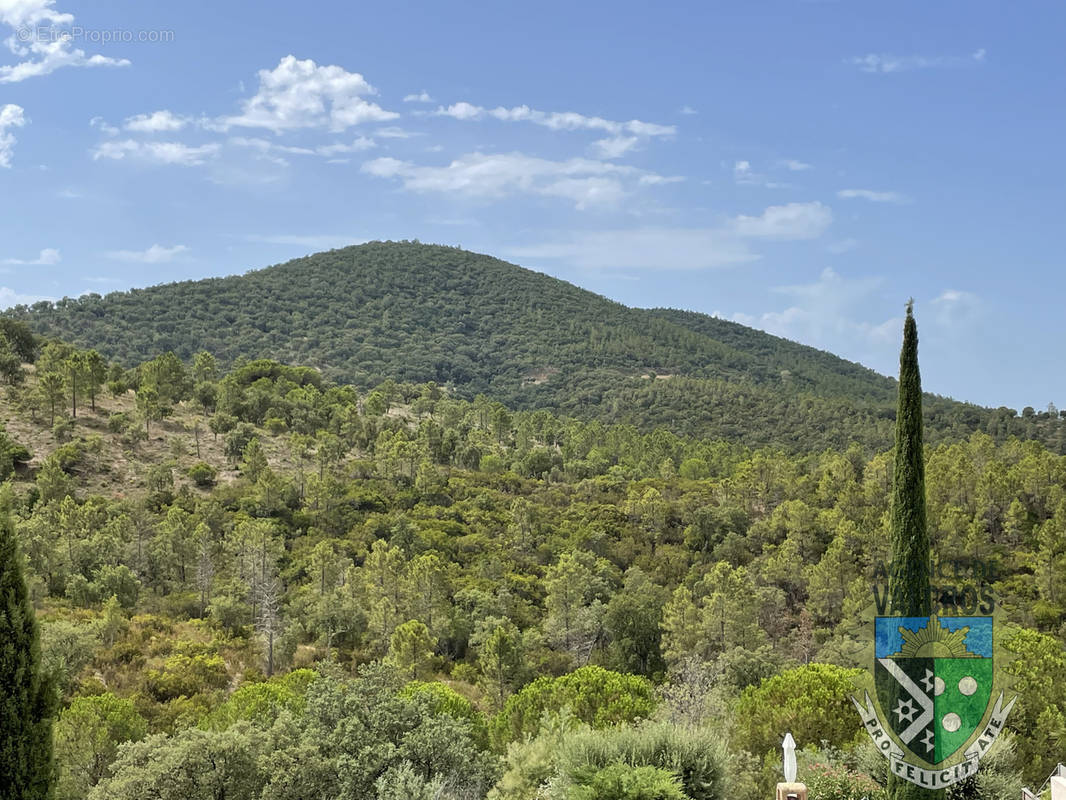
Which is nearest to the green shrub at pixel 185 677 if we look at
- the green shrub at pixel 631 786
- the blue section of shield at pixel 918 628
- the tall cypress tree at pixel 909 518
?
the green shrub at pixel 631 786

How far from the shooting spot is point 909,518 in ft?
43.2

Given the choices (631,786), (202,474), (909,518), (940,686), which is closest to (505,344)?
(202,474)

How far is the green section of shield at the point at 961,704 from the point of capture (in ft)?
39.3

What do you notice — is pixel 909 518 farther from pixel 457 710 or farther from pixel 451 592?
pixel 451 592

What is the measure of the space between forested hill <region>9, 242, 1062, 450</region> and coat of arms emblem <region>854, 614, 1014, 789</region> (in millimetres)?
70269

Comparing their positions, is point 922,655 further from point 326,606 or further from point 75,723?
point 326,606

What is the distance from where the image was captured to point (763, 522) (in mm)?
46250

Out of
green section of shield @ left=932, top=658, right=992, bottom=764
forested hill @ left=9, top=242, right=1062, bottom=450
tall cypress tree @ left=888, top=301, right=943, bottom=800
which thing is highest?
Answer: forested hill @ left=9, top=242, right=1062, bottom=450

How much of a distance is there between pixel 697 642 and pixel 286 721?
65.4ft

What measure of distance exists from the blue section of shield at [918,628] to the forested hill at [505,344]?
70.0 meters

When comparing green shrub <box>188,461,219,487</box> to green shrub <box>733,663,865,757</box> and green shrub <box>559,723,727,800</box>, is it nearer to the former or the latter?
green shrub <box>733,663,865,757</box>

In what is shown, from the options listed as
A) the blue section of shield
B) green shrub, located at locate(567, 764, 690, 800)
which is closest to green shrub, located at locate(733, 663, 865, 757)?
the blue section of shield

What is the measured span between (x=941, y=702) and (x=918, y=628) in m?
1.16

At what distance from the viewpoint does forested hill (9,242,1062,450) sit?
93188 mm
